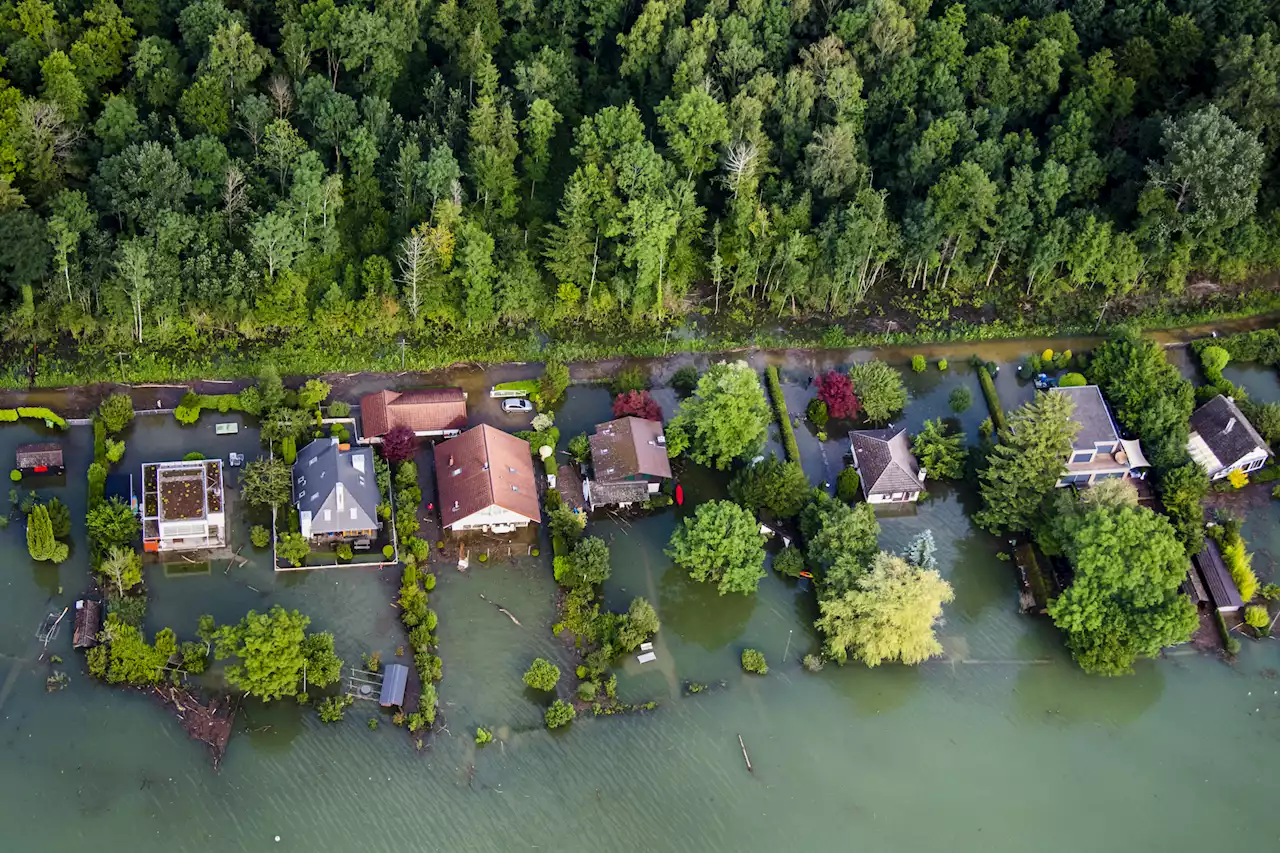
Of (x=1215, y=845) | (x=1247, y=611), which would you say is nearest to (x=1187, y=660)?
(x=1247, y=611)

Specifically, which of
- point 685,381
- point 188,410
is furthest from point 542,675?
point 188,410

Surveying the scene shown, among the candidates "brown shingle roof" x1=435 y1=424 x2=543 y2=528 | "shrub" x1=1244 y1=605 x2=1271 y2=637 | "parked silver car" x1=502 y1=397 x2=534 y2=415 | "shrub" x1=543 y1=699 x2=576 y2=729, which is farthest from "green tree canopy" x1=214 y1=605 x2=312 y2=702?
"shrub" x1=1244 y1=605 x2=1271 y2=637

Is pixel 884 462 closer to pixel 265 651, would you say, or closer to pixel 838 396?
pixel 838 396

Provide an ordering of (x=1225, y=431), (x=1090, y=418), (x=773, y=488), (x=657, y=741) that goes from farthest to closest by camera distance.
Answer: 1. (x=1090, y=418)
2. (x=1225, y=431)
3. (x=773, y=488)
4. (x=657, y=741)

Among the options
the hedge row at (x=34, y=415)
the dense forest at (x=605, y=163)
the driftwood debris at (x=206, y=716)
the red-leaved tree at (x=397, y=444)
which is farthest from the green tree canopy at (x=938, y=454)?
the hedge row at (x=34, y=415)

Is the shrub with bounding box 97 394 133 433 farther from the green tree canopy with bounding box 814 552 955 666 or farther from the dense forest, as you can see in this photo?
the green tree canopy with bounding box 814 552 955 666

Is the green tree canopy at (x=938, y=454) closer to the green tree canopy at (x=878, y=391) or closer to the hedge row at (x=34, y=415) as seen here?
the green tree canopy at (x=878, y=391)
